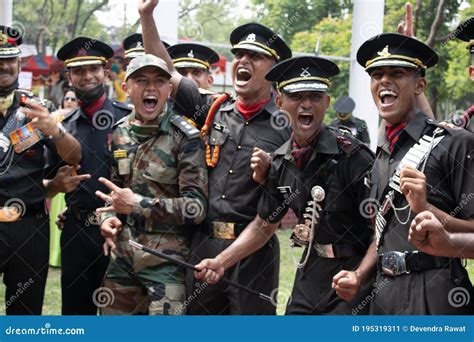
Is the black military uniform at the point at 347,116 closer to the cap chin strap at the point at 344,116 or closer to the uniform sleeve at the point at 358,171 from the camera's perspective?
the cap chin strap at the point at 344,116

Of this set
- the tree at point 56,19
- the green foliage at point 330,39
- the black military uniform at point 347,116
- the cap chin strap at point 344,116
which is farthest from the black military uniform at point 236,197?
the tree at point 56,19

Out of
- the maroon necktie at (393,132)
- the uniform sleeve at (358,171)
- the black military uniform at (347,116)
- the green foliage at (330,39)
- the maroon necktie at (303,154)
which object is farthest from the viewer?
the green foliage at (330,39)

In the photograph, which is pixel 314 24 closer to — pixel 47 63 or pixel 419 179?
pixel 47 63

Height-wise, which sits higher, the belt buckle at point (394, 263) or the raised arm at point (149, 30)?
the raised arm at point (149, 30)

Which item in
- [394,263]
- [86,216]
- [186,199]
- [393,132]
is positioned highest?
[393,132]

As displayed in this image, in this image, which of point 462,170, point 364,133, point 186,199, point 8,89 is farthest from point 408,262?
point 364,133

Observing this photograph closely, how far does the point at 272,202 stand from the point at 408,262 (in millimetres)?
1112

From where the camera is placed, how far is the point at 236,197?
5402 millimetres

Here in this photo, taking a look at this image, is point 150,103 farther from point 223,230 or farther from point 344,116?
point 344,116

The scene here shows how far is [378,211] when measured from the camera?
14.6ft

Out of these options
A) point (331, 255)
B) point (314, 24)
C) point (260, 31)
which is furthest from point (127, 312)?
point (314, 24)

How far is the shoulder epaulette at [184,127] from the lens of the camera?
5.17 meters

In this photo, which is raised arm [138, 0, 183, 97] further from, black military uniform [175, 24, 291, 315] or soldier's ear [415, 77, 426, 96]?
soldier's ear [415, 77, 426, 96]

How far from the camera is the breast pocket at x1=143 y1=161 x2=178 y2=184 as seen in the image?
5129 mm
